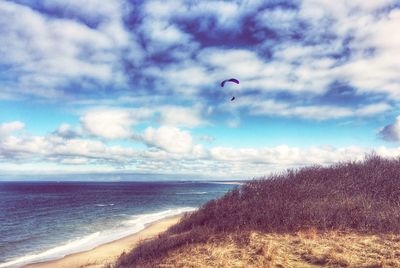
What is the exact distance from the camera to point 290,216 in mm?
13531

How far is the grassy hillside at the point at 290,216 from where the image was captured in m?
11.8

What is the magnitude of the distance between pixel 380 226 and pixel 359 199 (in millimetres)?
3900

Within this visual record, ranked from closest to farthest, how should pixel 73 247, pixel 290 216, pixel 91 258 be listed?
pixel 290 216, pixel 91 258, pixel 73 247

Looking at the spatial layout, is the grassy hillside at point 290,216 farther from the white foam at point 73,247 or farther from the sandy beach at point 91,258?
the white foam at point 73,247

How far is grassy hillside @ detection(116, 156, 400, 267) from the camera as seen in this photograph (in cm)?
1183

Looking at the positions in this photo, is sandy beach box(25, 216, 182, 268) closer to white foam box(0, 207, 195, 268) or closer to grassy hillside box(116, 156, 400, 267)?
white foam box(0, 207, 195, 268)

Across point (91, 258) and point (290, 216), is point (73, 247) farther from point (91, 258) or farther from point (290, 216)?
point (290, 216)

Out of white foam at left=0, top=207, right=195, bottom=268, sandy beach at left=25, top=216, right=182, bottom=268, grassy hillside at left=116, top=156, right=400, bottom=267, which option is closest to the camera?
grassy hillside at left=116, top=156, right=400, bottom=267

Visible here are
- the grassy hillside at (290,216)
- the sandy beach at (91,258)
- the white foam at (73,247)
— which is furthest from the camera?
the white foam at (73,247)

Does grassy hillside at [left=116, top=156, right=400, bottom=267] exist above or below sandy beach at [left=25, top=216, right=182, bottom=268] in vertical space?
above

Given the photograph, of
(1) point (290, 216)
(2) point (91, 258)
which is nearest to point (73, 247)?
(2) point (91, 258)

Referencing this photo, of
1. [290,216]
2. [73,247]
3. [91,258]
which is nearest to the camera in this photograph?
[290,216]

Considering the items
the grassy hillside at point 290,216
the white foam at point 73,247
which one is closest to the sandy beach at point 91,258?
the white foam at point 73,247

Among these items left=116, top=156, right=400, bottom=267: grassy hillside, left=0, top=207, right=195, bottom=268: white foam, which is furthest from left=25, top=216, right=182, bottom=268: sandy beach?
left=116, top=156, right=400, bottom=267: grassy hillside
